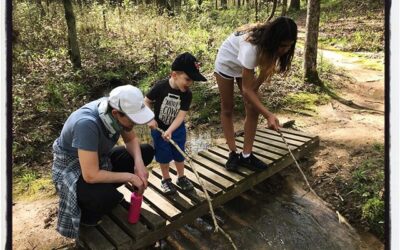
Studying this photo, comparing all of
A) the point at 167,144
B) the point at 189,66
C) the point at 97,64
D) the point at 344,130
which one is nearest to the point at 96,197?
the point at 167,144

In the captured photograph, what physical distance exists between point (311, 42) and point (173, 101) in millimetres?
4899

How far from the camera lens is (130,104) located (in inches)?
105

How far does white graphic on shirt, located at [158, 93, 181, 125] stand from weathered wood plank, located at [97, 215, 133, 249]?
104cm

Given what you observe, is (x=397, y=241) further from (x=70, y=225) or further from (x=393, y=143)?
(x=70, y=225)

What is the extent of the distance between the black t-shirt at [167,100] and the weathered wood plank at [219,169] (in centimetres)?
101

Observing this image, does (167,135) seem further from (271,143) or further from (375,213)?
(375,213)

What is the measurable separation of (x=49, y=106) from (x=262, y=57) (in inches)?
170

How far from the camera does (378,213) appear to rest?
11.8 feet

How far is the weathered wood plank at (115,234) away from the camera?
299 centimetres

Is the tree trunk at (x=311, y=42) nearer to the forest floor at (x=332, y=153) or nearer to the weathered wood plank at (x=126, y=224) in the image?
the forest floor at (x=332, y=153)

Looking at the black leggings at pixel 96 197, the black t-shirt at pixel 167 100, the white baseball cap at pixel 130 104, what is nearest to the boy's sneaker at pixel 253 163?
the black t-shirt at pixel 167 100

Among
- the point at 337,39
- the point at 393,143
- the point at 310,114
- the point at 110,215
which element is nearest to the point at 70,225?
the point at 110,215

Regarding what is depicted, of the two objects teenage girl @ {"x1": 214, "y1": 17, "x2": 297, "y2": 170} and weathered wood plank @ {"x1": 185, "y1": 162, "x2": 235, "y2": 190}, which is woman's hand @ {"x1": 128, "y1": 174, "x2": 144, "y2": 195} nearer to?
weathered wood plank @ {"x1": 185, "y1": 162, "x2": 235, "y2": 190}

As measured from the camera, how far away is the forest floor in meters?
3.65
